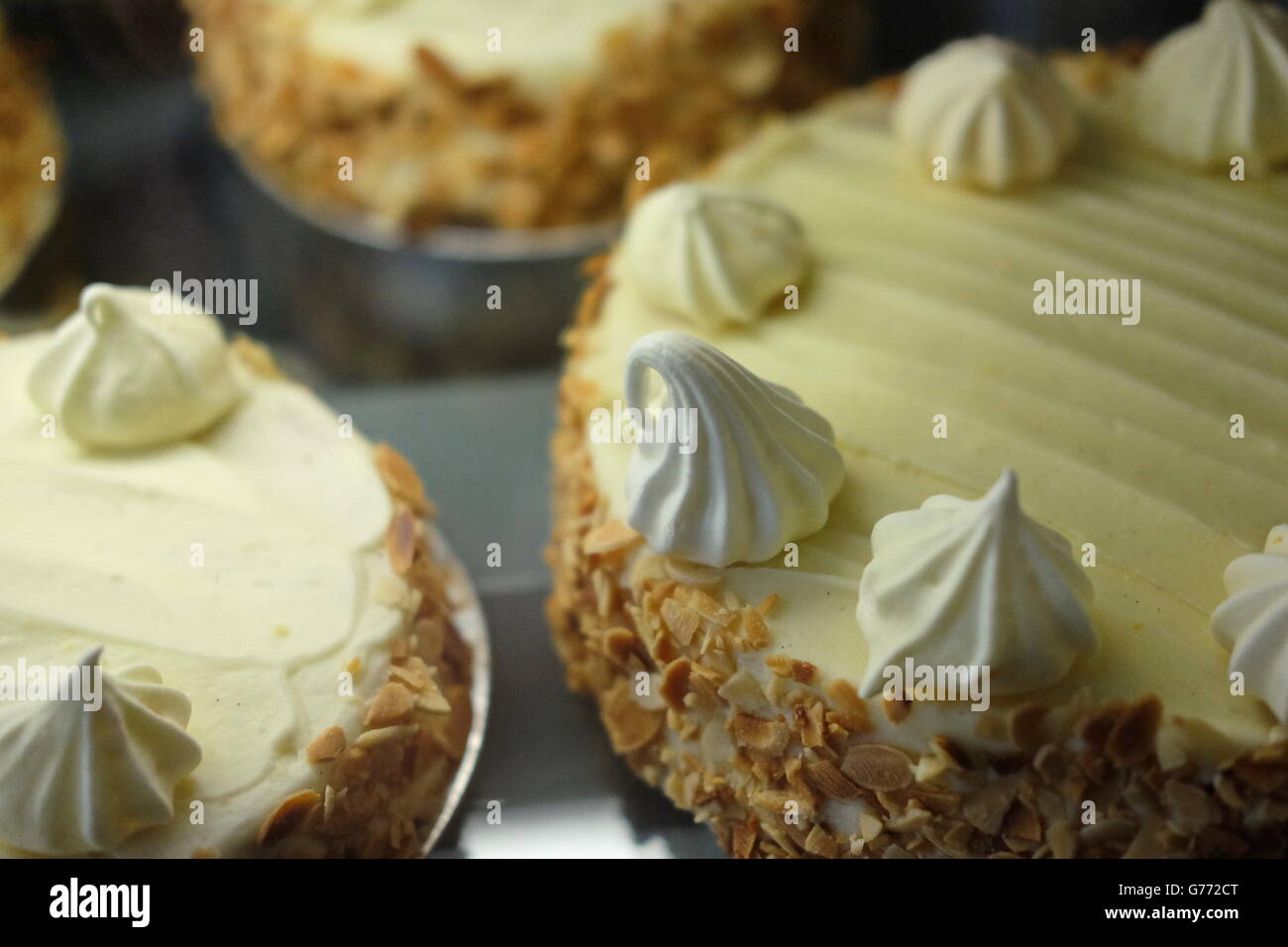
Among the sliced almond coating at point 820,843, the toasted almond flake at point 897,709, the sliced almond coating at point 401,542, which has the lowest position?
the sliced almond coating at point 820,843

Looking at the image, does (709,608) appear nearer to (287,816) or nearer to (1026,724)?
(1026,724)

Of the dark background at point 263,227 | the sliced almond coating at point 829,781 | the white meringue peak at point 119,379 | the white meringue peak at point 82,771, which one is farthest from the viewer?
the dark background at point 263,227

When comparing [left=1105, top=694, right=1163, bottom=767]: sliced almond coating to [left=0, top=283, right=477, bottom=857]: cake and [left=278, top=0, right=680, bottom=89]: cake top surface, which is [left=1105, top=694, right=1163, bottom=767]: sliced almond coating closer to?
[left=0, top=283, right=477, bottom=857]: cake

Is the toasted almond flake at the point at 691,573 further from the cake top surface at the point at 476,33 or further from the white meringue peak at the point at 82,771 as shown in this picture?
the cake top surface at the point at 476,33

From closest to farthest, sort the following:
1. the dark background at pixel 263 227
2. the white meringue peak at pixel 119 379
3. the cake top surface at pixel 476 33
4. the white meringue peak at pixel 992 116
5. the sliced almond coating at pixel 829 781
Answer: the sliced almond coating at pixel 829 781
the white meringue peak at pixel 119 379
the white meringue peak at pixel 992 116
the cake top surface at pixel 476 33
the dark background at pixel 263 227

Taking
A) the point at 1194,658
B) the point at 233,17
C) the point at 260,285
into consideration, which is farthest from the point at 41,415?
the point at 1194,658

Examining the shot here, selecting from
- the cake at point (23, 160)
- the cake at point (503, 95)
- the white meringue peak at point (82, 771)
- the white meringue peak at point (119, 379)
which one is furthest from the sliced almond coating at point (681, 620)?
the cake at point (23, 160)
